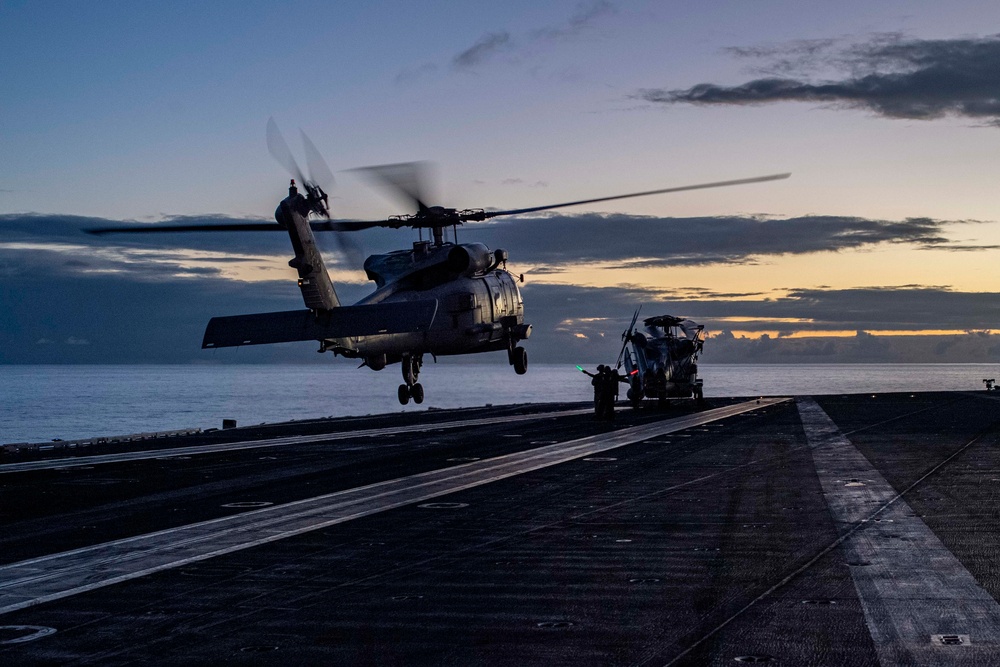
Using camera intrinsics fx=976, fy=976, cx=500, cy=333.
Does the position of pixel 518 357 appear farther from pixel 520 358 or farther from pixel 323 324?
pixel 323 324

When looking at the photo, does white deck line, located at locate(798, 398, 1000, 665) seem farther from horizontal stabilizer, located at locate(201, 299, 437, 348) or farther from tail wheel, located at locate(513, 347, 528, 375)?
tail wheel, located at locate(513, 347, 528, 375)

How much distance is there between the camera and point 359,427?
43.7 metres

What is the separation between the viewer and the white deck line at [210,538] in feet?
34.2

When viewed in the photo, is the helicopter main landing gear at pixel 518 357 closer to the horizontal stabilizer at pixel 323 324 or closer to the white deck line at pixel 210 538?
the horizontal stabilizer at pixel 323 324

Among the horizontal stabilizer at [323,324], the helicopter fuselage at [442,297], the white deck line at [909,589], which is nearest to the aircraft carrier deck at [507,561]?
the white deck line at [909,589]

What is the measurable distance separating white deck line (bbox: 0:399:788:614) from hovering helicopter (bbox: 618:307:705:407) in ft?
95.6

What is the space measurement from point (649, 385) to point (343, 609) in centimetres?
4476

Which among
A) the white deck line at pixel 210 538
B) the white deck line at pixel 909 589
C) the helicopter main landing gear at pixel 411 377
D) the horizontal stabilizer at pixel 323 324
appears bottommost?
the white deck line at pixel 909 589

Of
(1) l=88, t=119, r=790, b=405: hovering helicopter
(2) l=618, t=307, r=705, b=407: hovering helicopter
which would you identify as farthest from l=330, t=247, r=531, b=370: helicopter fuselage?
(2) l=618, t=307, r=705, b=407: hovering helicopter

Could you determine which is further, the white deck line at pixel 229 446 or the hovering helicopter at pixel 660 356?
the hovering helicopter at pixel 660 356

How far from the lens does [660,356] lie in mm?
52656

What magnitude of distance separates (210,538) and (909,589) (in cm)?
883

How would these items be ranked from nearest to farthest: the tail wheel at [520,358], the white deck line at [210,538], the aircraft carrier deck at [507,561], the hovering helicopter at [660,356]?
the aircraft carrier deck at [507,561], the white deck line at [210,538], the tail wheel at [520,358], the hovering helicopter at [660,356]

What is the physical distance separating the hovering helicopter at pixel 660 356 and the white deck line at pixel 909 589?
114ft
